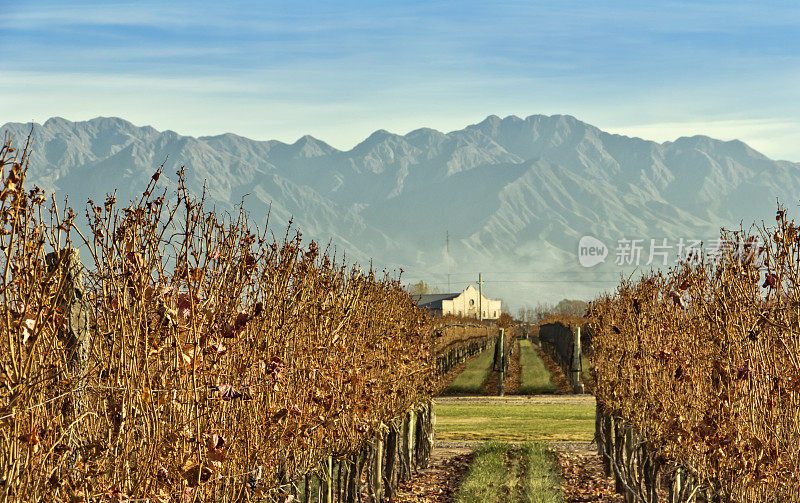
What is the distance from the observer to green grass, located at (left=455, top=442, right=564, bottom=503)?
13070mm

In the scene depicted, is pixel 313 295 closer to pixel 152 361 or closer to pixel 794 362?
pixel 152 361

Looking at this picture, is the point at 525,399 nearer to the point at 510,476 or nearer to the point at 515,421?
the point at 515,421

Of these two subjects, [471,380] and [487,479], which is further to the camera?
[471,380]

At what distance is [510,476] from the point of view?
48.4 feet

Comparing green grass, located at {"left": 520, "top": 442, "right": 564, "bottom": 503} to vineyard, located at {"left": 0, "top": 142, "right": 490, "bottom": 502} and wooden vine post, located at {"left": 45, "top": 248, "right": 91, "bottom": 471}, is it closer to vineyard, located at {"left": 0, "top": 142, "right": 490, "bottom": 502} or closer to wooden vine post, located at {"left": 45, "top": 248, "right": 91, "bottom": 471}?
vineyard, located at {"left": 0, "top": 142, "right": 490, "bottom": 502}

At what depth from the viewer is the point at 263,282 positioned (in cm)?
726

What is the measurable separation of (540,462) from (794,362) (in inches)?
356

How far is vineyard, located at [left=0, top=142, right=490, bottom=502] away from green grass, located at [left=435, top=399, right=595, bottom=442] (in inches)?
524

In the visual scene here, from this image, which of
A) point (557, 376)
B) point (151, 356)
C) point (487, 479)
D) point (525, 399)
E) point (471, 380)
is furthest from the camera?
point (557, 376)

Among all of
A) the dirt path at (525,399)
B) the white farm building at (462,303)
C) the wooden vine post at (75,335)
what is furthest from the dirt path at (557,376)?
the white farm building at (462,303)

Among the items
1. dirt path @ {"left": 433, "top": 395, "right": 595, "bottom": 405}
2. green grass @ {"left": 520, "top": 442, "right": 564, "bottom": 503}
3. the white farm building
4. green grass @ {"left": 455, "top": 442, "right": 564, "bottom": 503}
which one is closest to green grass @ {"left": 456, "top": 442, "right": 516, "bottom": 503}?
green grass @ {"left": 455, "top": 442, "right": 564, "bottom": 503}

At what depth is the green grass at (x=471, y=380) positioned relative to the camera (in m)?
33.8

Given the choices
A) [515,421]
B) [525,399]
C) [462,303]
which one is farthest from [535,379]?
[462,303]

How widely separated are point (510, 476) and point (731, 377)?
23.7 feet
